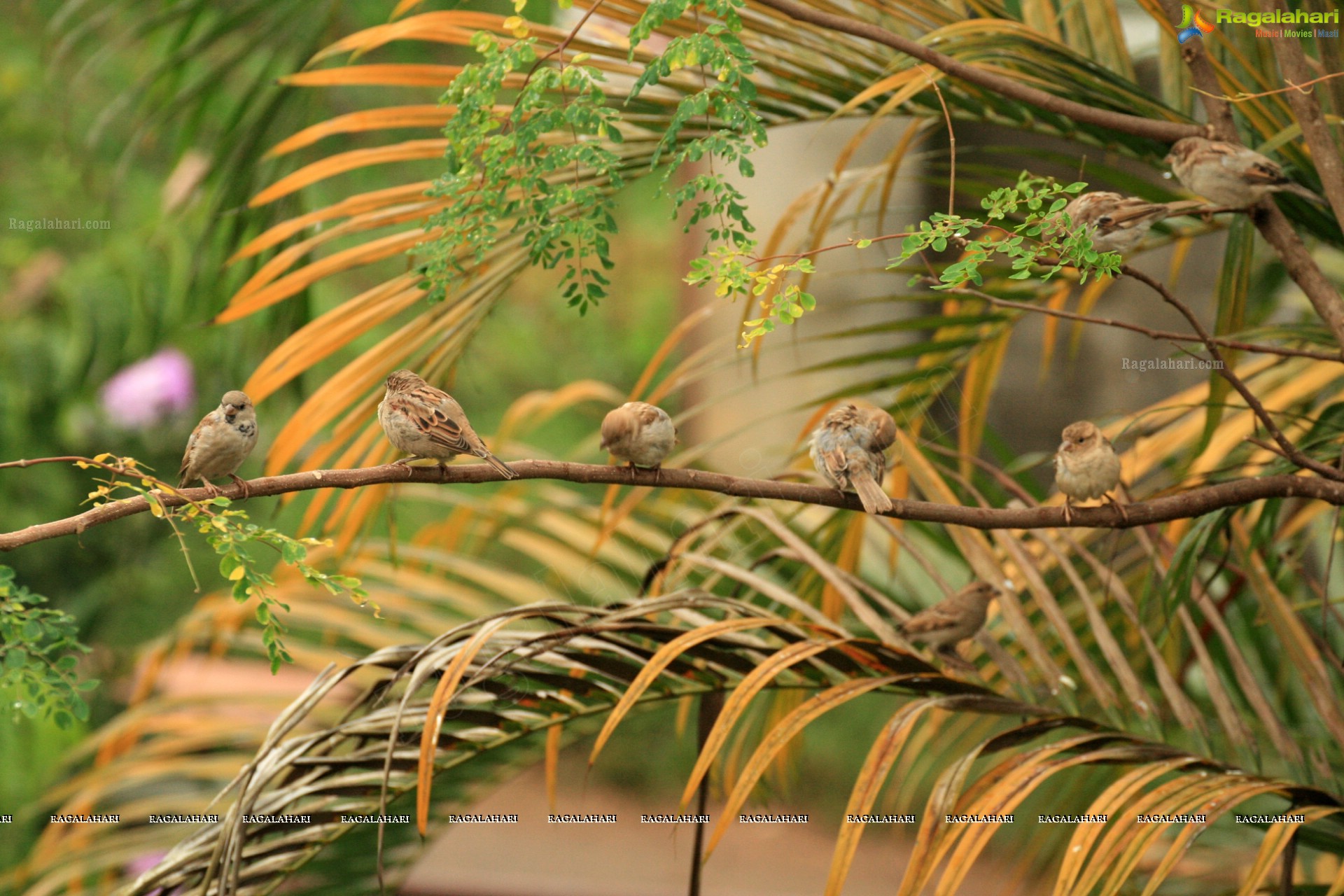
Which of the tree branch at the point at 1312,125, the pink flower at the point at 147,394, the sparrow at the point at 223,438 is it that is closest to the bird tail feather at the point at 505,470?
the sparrow at the point at 223,438

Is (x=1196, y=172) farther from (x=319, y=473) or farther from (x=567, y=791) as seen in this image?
(x=567, y=791)

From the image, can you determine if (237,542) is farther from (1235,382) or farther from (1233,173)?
(1233,173)

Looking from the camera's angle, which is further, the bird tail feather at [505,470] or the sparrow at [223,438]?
the sparrow at [223,438]

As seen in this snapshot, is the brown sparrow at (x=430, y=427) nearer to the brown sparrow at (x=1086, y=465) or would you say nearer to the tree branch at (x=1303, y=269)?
the brown sparrow at (x=1086, y=465)

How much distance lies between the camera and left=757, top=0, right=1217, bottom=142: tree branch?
1844 millimetres

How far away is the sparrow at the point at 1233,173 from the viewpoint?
1.98 m

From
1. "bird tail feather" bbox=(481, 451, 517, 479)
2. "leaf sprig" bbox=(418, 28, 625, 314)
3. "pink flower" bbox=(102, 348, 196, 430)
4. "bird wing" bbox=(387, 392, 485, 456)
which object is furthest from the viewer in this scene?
"pink flower" bbox=(102, 348, 196, 430)

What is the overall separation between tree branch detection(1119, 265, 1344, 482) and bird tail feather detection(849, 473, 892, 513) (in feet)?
1.74

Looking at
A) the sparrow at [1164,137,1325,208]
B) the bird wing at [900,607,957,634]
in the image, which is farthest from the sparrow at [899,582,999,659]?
the sparrow at [1164,137,1325,208]

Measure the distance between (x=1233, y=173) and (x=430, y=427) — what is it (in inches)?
61.8

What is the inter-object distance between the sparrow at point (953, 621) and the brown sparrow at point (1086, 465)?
0.34 metres

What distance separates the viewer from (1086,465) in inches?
85.0

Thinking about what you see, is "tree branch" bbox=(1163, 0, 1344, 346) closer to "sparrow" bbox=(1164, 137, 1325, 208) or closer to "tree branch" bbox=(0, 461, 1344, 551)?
"sparrow" bbox=(1164, 137, 1325, 208)

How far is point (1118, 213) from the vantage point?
72.5 inches
